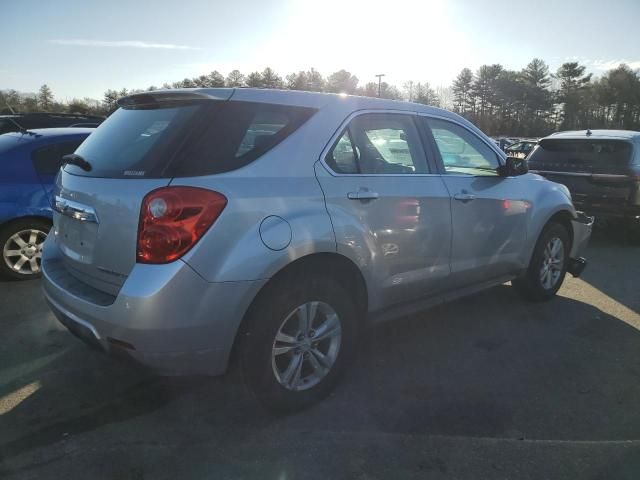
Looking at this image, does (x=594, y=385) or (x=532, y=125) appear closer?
(x=594, y=385)

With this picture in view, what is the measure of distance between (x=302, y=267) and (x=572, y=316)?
305 cm

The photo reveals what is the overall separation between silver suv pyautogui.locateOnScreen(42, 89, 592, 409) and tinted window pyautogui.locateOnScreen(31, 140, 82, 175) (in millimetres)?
2453

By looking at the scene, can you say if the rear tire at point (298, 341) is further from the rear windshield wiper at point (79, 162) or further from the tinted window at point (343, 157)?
the rear windshield wiper at point (79, 162)

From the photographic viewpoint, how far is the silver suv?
2.40 m

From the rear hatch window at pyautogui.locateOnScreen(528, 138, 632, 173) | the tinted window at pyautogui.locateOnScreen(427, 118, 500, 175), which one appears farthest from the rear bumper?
the rear hatch window at pyautogui.locateOnScreen(528, 138, 632, 173)

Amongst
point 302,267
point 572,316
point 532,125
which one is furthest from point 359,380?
point 532,125

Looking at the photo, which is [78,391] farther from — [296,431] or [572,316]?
[572,316]

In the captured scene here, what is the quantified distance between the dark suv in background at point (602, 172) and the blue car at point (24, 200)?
684 cm

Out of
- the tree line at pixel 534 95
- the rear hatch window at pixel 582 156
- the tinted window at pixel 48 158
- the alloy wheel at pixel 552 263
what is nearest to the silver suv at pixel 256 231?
the alloy wheel at pixel 552 263

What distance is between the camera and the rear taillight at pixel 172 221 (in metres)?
2.37

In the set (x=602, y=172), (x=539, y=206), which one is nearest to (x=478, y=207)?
(x=539, y=206)

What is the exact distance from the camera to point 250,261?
8.13 feet

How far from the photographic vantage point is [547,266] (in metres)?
4.85

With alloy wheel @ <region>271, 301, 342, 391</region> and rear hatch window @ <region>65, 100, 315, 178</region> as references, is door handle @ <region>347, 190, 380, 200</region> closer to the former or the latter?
rear hatch window @ <region>65, 100, 315, 178</region>
